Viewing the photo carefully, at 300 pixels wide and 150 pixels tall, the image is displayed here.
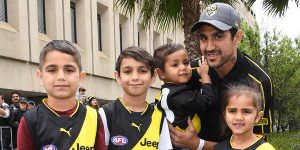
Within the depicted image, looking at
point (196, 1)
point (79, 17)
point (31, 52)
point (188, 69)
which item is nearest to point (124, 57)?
point (188, 69)

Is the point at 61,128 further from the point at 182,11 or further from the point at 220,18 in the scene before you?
the point at 182,11

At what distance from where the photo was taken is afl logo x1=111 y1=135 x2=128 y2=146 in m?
2.97

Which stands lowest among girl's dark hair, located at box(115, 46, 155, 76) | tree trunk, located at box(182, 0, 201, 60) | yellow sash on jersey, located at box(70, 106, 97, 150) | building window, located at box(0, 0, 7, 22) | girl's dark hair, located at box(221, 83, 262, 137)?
yellow sash on jersey, located at box(70, 106, 97, 150)

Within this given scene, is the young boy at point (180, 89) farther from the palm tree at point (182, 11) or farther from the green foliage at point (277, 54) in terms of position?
the green foliage at point (277, 54)

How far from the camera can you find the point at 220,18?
10.4 feet

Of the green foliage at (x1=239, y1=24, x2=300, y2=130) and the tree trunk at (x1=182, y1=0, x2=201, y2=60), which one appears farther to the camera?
the green foliage at (x1=239, y1=24, x2=300, y2=130)

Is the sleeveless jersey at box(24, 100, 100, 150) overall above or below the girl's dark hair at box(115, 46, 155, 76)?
below

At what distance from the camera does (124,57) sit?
3.12m

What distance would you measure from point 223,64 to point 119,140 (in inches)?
46.1

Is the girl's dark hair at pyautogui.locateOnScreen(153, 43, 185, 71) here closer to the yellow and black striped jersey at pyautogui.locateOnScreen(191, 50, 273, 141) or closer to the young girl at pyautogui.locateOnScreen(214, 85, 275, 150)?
the yellow and black striped jersey at pyautogui.locateOnScreen(191, 50, 273, 141)

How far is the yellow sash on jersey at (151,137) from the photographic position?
3.03 m

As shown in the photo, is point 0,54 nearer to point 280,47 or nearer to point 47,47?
→ point 47,47

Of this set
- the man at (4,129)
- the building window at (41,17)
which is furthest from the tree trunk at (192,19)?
the building window at (41,17)

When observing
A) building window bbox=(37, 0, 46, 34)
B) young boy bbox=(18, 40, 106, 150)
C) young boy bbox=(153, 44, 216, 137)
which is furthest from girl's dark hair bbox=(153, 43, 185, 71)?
building window bbox=(37, 0, 46, 34)
